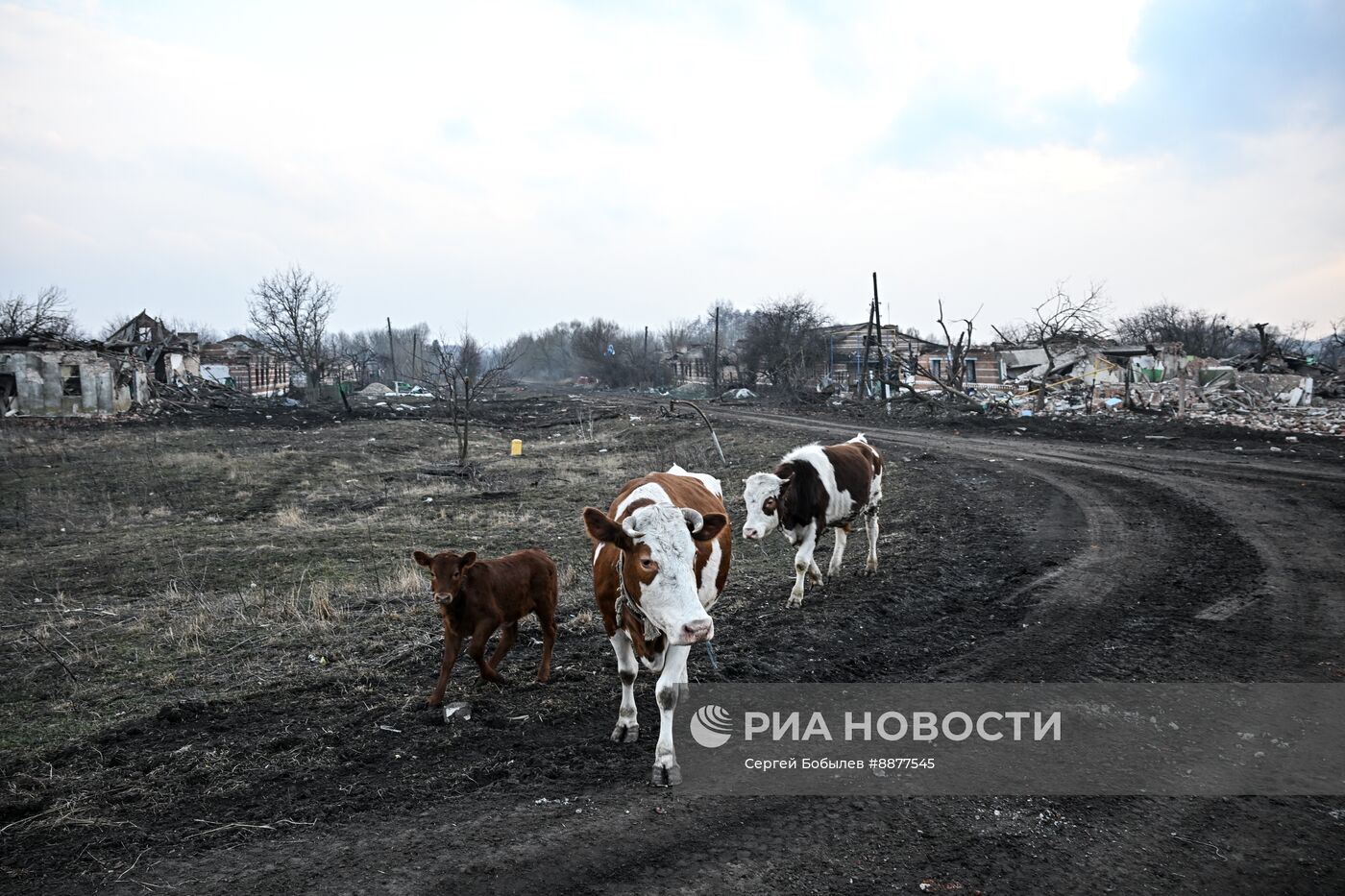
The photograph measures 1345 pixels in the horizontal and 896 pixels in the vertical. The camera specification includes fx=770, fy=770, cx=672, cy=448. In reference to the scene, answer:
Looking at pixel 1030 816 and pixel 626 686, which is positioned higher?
pixel 626 686

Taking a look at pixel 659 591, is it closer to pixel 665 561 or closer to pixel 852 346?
pixel 665 561

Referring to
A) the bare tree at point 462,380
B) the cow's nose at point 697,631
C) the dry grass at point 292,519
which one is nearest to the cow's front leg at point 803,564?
the cow's nose at point 697,631

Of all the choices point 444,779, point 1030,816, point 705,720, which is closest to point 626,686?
point 705,720

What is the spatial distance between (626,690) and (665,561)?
1.16 metres

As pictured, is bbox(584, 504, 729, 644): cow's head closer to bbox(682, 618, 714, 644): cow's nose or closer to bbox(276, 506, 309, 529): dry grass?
bbox(682, 618, 714, 644): cow's nose

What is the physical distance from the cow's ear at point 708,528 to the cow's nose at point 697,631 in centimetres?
64

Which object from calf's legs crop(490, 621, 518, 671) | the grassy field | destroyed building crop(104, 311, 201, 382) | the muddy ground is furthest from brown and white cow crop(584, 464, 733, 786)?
destroyed building crop(104, 311, 201, 382)

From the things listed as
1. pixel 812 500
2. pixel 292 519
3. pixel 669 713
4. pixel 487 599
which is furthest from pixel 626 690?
pixel 292 519

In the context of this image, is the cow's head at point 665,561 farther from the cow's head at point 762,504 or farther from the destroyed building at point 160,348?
the destroyed building at point 160,348

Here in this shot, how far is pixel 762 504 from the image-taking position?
319 inches

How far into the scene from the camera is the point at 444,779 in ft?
14.5

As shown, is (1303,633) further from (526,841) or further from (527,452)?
(527,452)

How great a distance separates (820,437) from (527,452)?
9094mm

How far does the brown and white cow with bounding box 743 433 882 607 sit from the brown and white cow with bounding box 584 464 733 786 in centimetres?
286
